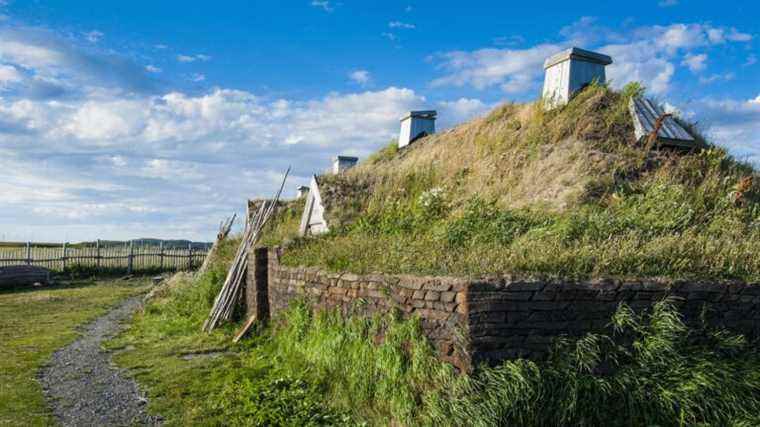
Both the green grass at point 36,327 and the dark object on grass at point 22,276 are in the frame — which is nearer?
the green grass at point 36,327

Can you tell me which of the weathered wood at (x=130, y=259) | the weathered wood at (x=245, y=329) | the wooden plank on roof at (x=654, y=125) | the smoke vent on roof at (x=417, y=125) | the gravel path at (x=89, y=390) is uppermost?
the smoke vent on roof at (x=417, y=125)

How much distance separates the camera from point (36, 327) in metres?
11.9

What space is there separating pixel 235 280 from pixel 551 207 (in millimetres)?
5647

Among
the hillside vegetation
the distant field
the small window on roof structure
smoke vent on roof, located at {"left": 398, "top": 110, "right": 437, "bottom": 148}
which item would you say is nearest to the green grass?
the hillside vegetation

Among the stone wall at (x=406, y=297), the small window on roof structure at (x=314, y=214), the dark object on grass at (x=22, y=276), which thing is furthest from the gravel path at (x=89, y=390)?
the dark object on grass at (x=22, y=276)

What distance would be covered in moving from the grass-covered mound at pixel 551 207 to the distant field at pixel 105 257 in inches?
558

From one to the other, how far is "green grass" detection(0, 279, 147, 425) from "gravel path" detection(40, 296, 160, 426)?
17 cm

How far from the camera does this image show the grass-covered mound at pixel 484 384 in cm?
502

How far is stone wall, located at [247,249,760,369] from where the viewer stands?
5.21 metres

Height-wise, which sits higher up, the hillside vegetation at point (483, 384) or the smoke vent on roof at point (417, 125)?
the smoke vent on roof at point (417, 125)

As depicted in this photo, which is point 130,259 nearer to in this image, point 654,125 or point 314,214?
point 314,214

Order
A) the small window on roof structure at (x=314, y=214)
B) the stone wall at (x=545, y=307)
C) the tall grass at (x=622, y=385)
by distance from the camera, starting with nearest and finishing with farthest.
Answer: the tall grass at (x=622, y=385)
the stone wall at (x=545, y=307)
the small window on roof structure at (x=314, y=214)

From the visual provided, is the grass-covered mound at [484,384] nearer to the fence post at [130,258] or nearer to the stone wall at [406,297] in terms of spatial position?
the stone wall at [406,297]

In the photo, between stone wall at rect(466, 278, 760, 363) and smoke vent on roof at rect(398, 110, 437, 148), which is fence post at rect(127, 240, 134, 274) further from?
stone wall at rect(466, 278, 760, 363)
